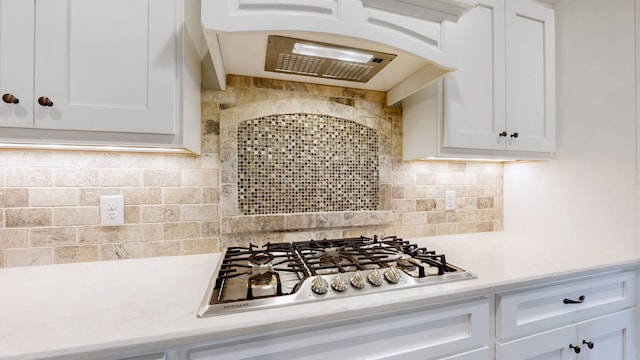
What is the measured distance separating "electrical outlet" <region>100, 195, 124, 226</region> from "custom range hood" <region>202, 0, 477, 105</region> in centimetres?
63

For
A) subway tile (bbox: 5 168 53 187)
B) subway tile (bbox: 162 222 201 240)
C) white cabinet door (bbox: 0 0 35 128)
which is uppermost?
white cabinet door (bbox: 0 0 35 128)

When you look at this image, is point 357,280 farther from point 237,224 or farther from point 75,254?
point 75,254

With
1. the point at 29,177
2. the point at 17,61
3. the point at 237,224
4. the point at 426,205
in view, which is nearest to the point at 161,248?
A: the point at 237,224

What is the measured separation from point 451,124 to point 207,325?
1250 mm

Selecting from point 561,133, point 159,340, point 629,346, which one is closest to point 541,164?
point 561,133

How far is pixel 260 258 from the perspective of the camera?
114 cm

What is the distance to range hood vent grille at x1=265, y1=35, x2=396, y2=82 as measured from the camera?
1.02m

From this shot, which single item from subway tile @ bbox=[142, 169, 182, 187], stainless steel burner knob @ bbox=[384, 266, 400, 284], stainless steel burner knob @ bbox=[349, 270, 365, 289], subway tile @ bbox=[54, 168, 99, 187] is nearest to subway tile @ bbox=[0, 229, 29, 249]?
subway tile @ bbox=[54, 168, 99, 187]

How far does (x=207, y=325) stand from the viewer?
26.5 inches

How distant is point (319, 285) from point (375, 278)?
19cm

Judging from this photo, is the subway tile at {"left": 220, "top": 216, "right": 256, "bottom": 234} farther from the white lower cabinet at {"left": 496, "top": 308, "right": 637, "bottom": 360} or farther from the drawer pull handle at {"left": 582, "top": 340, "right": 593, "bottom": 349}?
the drawer pull handle at {"left": 582, "top": 340, "right": 593, "bottom": 349}

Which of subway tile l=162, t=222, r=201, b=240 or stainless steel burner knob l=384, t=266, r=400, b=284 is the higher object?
subway tile l=162, t=222, r=201, b=240

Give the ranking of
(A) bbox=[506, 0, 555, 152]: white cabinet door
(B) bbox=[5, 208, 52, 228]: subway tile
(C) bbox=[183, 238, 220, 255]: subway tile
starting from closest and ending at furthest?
(B) bbox=[5, 208, 52, 228]: subway tile, (C) bbox=[183, 238, 220, 255]: subway tile, (A) bbox=[506, 0, 555, 152]: white cabinet door

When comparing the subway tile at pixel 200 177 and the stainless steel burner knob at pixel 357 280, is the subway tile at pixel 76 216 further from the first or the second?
the stainless steel burner knob at pixel 357 280
